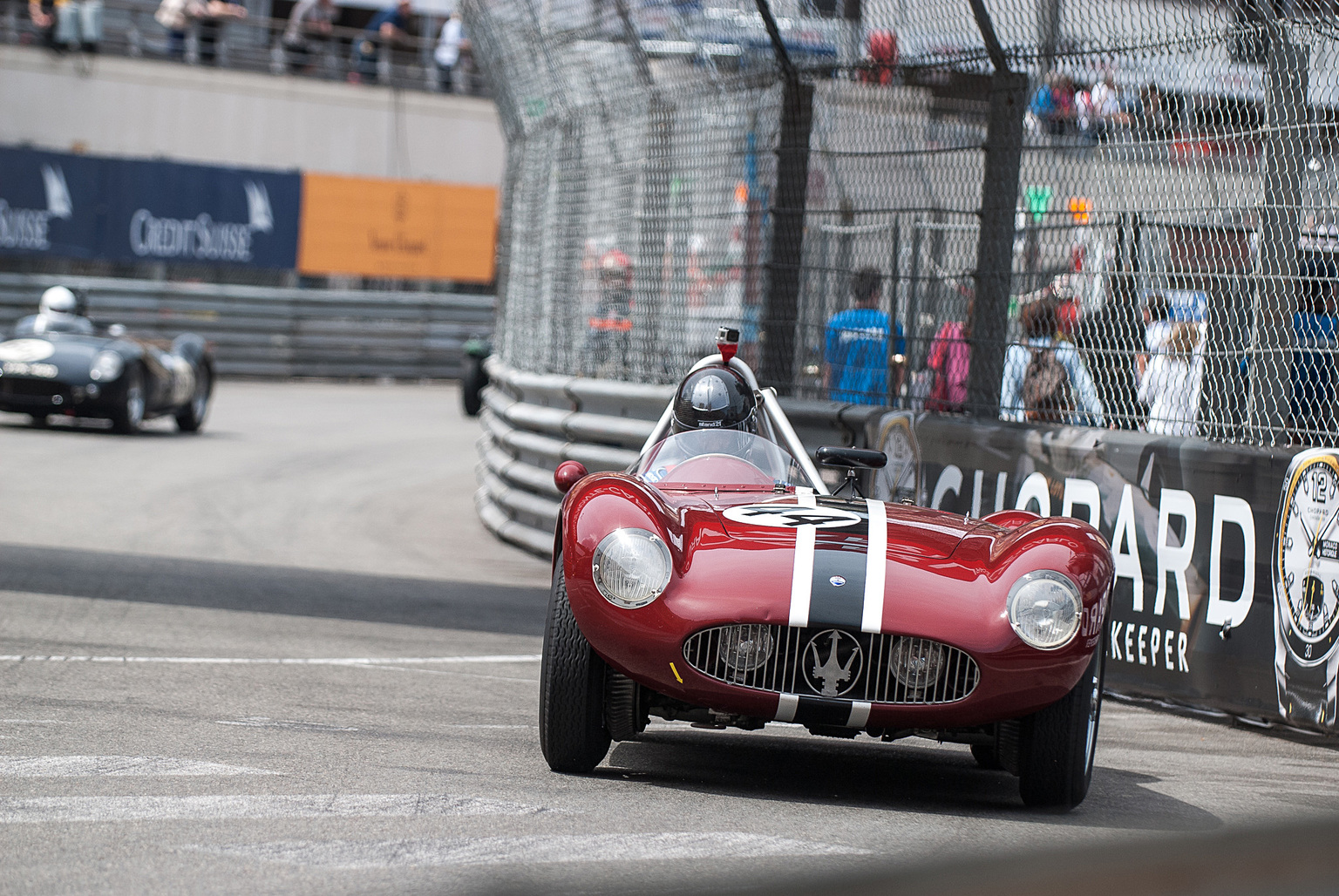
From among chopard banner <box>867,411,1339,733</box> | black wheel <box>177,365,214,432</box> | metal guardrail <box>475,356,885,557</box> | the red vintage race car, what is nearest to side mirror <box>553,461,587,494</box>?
the red vintage race car

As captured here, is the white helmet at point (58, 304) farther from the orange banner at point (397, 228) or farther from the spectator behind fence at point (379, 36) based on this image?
the spectator behind fence at point (379, 36)

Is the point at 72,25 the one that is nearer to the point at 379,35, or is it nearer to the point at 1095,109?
the point at 379,35

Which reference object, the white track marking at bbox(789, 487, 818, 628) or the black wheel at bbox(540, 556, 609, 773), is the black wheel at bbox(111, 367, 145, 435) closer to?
the black wheel at bbox(540, 556, 609, 773)

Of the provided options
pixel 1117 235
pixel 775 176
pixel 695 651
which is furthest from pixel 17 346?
pixel 695 651

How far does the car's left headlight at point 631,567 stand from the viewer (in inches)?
173

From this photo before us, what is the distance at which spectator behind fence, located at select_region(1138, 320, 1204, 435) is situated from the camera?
21.7 ft

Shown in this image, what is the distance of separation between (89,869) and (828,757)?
253 centimetres

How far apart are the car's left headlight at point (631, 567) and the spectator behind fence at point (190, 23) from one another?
2435cm

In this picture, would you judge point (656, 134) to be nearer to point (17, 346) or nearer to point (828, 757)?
point (828, 757)

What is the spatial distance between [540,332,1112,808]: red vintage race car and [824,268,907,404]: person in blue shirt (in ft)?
12.5

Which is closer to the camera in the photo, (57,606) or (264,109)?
(57,606)

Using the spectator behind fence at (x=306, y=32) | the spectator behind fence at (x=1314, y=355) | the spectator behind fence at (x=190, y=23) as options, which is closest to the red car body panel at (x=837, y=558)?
the spectator behind fence at (x=1314, y=355)

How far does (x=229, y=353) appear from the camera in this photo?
25656 millimetres

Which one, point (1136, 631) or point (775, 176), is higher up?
point (775, 176)
